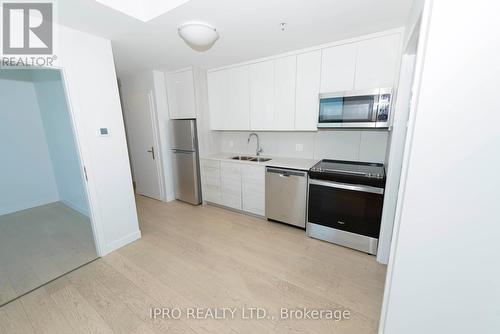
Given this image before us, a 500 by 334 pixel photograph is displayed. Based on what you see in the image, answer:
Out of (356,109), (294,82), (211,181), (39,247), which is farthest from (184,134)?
(356,109)

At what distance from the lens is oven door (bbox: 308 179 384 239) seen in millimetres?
2100

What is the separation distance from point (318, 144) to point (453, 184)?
1.97m

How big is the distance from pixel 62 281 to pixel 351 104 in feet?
11.3

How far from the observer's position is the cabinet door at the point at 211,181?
3.39 m

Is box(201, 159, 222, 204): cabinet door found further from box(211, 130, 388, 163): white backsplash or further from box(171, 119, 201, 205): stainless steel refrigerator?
box(211, 130, 388, 163): white backsplash

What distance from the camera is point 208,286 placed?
6.07 feet

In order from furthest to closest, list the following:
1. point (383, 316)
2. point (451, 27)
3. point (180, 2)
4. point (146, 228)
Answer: point (146, 228) → point (180, 2) → point (383, 316) → point (451, 27)

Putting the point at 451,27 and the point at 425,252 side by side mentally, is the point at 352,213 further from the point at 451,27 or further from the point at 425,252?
the point at 451,27

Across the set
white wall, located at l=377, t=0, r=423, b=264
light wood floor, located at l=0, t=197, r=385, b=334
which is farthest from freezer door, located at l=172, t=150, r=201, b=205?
white wall, located at l=377, t=0, r=423, b=264

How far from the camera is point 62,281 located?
1.93m

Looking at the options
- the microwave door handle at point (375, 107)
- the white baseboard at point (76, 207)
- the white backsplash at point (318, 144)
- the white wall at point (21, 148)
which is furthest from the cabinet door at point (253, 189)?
the white wall at point (21, 148)

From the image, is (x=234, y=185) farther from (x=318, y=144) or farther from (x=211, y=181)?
(x=318, y=144)

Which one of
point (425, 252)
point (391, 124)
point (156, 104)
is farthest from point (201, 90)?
point (425, 252)

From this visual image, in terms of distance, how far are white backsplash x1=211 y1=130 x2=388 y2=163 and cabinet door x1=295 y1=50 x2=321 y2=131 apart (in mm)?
375
